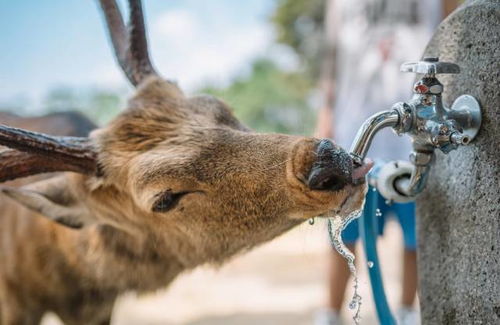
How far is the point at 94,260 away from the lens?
2.43 meters

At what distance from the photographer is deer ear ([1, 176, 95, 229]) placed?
2.21m

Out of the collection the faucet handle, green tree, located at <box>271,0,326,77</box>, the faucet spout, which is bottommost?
the faucet spout

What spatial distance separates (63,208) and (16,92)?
2130 mm

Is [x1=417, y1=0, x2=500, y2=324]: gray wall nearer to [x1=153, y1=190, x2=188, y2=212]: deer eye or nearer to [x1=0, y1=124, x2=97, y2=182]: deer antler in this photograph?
[x1=153, y1=190, x2=188, y2=212]: deer eye

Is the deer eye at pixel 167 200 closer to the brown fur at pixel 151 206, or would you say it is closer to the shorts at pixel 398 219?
the brown fur at pixel 151 206

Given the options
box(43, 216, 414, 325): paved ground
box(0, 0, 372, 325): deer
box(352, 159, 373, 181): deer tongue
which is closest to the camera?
box(352, 159, 373, 181): deer tongue

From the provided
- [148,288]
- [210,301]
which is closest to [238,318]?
[210,301]

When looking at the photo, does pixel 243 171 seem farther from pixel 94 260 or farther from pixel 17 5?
pixel 17 5

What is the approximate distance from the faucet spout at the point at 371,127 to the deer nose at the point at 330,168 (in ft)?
0.15

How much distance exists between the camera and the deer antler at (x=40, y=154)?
1697 mm

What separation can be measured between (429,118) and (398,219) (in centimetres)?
99

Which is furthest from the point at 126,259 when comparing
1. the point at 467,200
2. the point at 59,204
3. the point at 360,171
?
the point at 467,200

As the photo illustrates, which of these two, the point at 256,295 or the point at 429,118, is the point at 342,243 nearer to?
the point at 429,118

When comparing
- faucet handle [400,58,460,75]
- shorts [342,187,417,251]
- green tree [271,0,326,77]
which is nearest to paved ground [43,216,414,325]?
shorts [342,187,417,251]
